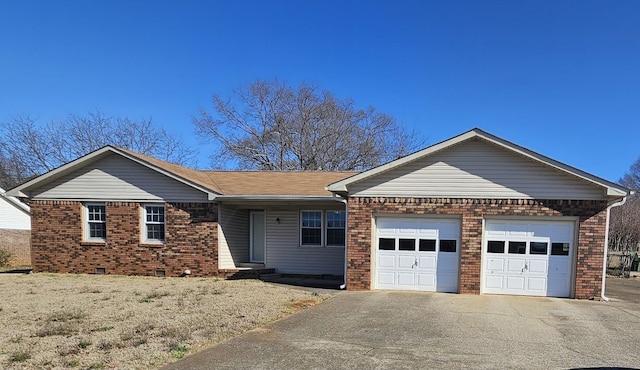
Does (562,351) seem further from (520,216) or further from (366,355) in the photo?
(520,216)

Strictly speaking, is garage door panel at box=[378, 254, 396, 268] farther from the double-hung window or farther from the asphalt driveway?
the double-hung window

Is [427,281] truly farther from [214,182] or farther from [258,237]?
[214,182]

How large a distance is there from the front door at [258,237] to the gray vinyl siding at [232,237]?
0.23 m

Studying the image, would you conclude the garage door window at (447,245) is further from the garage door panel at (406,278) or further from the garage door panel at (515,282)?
the garage door panel at (515,282)

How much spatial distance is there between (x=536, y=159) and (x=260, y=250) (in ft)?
33.7

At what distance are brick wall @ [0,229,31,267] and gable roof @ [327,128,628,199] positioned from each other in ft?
63.2

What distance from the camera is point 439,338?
23.5ft

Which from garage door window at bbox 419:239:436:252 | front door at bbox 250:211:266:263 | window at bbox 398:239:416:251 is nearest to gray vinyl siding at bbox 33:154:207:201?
front door at bbox 250:211:266:263

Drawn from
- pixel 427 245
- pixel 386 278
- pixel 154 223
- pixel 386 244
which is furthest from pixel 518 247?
pixel 154 223

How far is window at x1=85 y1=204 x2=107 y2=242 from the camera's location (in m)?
15.1

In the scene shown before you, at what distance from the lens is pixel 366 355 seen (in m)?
6.13

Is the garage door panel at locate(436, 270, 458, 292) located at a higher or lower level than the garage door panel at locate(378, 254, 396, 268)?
lower

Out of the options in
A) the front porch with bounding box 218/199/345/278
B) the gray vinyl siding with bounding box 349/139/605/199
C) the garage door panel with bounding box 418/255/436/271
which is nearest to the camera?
the gray vinyl siding with bounding box 349/139/605/199

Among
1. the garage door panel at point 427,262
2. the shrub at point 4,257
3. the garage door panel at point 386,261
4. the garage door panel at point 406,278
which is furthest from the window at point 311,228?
the shrub at point 4,257
